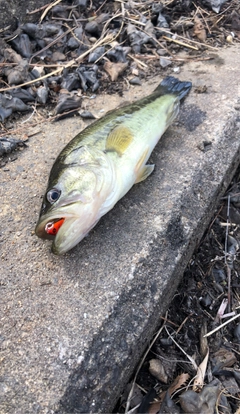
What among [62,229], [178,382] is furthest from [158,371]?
[62,229]

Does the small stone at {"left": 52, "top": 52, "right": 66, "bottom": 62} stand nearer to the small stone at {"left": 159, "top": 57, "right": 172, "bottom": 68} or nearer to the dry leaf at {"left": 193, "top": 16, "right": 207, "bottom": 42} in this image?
the small stone at {"left": 159, "top": 57, "right": 172, "bottom": 68}

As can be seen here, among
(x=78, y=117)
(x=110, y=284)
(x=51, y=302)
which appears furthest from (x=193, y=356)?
(x=78, y=117)

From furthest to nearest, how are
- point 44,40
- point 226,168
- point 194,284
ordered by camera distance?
point 44,40
point 226,168
point 194,284

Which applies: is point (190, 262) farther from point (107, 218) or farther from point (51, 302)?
point (51, 302)

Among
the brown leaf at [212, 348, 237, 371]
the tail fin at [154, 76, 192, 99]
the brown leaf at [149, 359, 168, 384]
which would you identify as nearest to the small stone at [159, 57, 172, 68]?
the tail fin at [154, 76, 192, 99]

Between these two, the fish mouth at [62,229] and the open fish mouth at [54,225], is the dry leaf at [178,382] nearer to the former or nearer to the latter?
the fish mouth at [62,229]

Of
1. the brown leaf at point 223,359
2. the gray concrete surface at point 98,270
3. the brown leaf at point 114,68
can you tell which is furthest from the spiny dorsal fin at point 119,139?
the brown leaf at point 223,359
